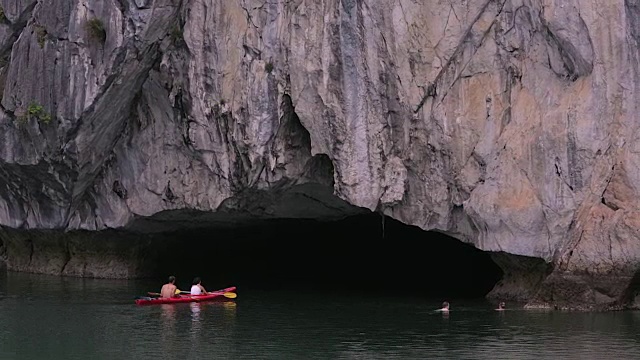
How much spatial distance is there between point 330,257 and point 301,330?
59.3 feet

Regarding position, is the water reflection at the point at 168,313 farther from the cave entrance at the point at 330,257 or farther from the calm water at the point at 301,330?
the cave entrance at the point at 330,257

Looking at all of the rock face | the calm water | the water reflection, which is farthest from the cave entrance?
the water reflection

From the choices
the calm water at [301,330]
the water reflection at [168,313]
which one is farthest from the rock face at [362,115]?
the water reflection at [168,313]

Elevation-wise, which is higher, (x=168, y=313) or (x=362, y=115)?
(x=362, y=115)

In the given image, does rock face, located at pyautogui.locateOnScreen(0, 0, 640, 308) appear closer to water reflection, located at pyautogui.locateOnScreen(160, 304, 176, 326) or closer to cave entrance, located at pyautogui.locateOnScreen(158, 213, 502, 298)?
water reflection, located at pyautogui.locateOnScreen(160, 304, 176, 326)

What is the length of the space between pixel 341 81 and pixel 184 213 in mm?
7586

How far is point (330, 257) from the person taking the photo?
43750 mm

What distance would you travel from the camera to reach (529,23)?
28703 mm

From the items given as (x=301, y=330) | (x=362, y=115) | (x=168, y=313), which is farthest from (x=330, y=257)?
(x=301, y=330)

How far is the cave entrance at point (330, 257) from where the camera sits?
3769 centimetres

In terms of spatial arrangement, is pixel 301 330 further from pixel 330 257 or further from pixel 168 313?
pixel 330 257

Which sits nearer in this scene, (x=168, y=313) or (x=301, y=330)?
(x=301, y=330)

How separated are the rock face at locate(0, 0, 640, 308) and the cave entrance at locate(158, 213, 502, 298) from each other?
4622 mm

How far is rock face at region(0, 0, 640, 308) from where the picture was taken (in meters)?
27.9
